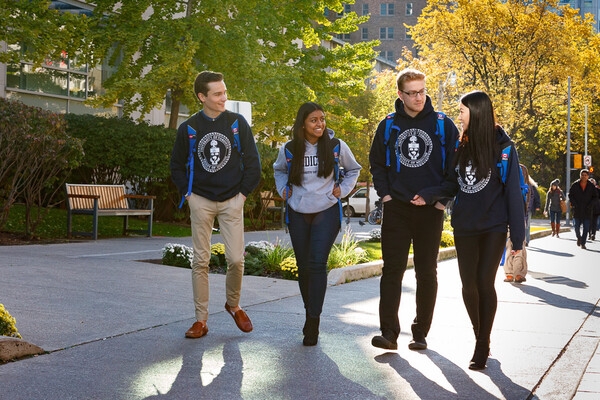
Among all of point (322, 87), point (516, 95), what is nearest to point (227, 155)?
point (322, 87)

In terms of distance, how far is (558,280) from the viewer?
1199 centimetres

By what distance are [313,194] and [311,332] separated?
3.36 ft

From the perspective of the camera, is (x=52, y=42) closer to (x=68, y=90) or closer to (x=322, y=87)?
(x=68, y=90)

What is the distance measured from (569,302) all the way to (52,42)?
1076 centimetres

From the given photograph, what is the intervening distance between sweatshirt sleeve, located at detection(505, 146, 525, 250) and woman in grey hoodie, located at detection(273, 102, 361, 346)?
4.32 feet

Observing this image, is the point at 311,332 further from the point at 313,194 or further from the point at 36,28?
the point at 36,28

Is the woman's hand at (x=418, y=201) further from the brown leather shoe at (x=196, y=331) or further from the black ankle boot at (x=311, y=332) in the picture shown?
the brown leather shoe at (x=196, y=331)

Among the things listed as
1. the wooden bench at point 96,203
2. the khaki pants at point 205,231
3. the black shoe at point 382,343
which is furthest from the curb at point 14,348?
the wooden bench at point 96,203

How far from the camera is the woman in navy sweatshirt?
5.34 metres

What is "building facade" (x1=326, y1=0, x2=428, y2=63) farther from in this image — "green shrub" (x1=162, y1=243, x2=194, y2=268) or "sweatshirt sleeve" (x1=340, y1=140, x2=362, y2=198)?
"sweatshirt sleeve" (x1=340, y1=140, x2=362, y2=198)

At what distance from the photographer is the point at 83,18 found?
16469mm

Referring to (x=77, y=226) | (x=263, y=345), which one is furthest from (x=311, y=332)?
(x=77, y=226)

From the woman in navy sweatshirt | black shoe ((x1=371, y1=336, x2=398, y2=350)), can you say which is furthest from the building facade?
the woman in navy sweatshirt

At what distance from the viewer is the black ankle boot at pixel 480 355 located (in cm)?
536
